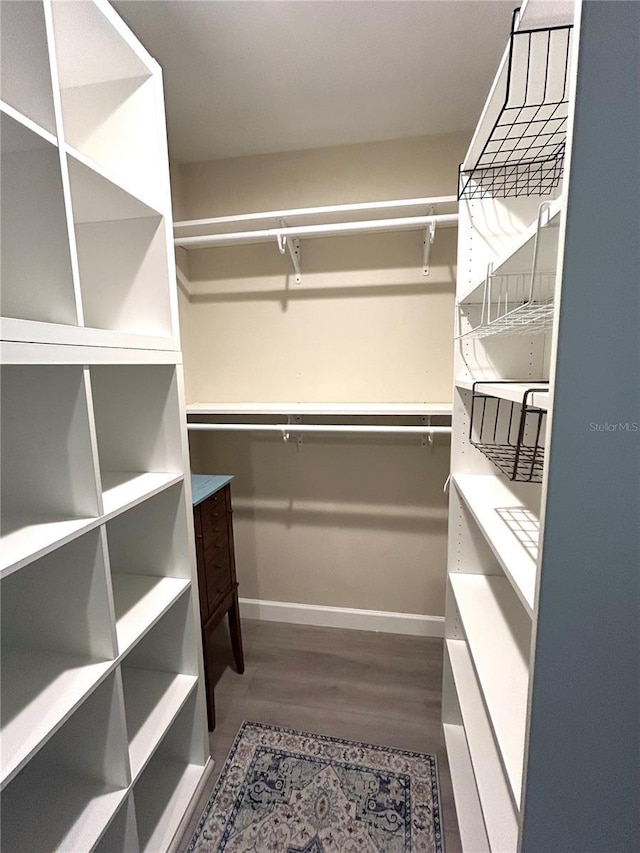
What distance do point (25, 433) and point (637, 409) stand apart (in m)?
1.19

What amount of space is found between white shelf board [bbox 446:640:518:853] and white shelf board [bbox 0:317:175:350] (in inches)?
49.9

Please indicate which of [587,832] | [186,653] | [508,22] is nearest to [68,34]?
[508,22]

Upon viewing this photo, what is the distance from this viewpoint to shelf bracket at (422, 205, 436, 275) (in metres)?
1.69

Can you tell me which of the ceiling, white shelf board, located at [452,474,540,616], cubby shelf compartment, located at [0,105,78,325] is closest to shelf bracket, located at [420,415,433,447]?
white shelf board, located at [452,474,540,616]

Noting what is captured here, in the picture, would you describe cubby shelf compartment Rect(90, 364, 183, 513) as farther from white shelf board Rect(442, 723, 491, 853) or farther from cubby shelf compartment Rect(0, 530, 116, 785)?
white shelf board Rect(442, 723, 491, 853)

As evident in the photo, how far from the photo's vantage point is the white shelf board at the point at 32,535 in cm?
74

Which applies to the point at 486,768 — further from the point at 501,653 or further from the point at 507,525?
the point at 507,525

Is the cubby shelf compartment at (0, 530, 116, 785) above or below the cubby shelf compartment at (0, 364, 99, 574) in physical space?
below

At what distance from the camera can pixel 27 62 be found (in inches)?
30.4

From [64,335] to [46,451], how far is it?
0.28 meters

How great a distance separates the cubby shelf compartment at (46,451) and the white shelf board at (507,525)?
92 cm

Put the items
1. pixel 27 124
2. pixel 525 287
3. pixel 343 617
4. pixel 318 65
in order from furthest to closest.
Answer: pixel 343 617
pixel 318 65
pixel 525 287
pixel 27 124

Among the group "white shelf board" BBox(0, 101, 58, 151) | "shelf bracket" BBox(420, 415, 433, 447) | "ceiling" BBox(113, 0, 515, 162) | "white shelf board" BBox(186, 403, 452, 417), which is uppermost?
"ceiling" BBox(113, 0, 515, 162)

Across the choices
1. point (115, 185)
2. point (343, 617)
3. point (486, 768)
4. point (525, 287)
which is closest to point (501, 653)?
point (486, 768)
